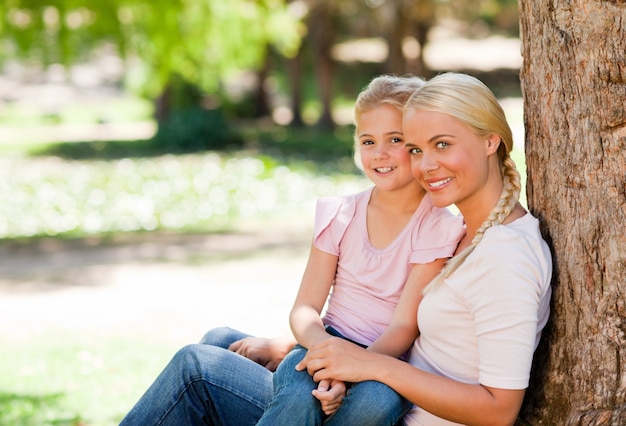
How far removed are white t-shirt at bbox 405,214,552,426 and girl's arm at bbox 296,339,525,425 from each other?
55 millimetres

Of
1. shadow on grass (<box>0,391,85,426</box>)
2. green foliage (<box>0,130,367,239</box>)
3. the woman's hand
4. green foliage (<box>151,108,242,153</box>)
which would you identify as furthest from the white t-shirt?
green foliage (<box>151,108,242,153</box>)

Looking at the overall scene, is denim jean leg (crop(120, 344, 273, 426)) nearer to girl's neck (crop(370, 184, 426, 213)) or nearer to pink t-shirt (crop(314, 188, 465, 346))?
pink t-shirt (crop(314, 188, 465, 346))

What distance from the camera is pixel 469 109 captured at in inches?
109

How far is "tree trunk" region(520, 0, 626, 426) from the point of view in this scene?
107 inches

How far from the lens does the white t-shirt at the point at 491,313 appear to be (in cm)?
258

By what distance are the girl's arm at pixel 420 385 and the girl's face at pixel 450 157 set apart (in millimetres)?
541

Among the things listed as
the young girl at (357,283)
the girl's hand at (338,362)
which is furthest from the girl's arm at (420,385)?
the young girl at (357,283)

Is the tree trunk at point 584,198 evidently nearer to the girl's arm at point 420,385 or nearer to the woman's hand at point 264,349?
the girl's arm at point 420,385

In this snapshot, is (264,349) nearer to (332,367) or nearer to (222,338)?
(222,338)

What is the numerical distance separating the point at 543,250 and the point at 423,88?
624 mm

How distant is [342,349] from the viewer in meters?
2.84

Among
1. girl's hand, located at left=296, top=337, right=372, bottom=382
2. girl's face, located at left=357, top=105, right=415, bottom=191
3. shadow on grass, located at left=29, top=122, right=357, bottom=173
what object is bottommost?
shadow on grass, located at left=29, top=122, right=357, bottom=173

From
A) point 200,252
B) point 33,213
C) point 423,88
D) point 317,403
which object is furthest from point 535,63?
point 33,213

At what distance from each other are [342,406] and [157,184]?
13678 millimetres
